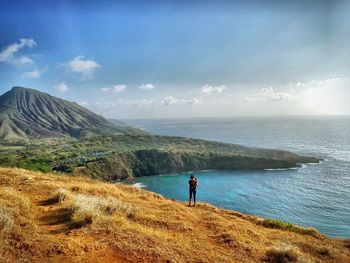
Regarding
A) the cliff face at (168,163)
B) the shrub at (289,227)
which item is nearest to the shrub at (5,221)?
the shrub at (289,227)

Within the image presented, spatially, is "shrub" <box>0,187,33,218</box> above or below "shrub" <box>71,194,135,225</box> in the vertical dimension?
above

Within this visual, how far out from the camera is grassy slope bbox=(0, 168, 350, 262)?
384 inches

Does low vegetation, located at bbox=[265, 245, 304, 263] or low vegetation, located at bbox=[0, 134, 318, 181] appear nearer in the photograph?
low vegetation, located at bbox=[265, 245, 304, 263]

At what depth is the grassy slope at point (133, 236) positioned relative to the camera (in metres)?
9.76

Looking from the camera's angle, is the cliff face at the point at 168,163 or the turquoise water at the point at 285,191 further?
the cliff face at the point at 168,163

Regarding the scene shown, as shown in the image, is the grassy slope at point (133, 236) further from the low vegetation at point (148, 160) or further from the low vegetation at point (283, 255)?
the low vegetation at point (148, 160)

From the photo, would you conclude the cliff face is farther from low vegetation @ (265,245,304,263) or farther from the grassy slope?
low vegetation @ (265,245,304,263)

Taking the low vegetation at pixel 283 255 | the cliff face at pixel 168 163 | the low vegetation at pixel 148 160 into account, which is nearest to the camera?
the low vegetation at pixel 283 255

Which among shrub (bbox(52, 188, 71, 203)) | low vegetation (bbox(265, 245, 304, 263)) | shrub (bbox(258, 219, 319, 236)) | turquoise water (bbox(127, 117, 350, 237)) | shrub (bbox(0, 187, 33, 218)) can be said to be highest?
shrub (bbox(0, 187, 33, 218))

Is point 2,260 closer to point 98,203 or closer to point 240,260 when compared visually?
point 98,203

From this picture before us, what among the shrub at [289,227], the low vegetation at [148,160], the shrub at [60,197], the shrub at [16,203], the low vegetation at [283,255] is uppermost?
the shrub at [16,203]

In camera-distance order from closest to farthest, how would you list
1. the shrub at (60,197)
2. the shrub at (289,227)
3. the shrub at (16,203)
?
the shrub at (16,203)
the shrub at (60,197)
the shrub at (289,227)

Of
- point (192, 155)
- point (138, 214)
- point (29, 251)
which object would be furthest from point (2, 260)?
point (192, 155)

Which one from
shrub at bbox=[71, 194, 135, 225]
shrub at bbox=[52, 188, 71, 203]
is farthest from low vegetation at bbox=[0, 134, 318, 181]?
shrub at bbox=[71, 194, 135, 225]
